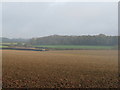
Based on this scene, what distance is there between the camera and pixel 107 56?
10.9 metres

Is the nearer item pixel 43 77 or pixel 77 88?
pixel 77 88

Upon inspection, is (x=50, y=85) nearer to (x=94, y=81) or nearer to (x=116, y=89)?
(x=94, y=81)

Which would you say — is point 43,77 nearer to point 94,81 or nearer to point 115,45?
point 94,81

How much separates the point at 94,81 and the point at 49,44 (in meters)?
6.18

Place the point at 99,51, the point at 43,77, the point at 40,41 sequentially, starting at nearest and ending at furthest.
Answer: the point at 43,77, the point at 40,41, the point at 99,51

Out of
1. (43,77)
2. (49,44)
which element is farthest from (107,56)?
(43,77)

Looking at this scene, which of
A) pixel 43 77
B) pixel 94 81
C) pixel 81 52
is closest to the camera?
pixel 94 81

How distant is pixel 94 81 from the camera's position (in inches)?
216

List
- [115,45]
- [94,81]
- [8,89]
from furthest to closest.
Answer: [115,45], [94,81], [8,89]

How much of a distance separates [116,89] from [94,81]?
96 centimetres

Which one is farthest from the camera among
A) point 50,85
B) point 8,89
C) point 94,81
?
point 94,81

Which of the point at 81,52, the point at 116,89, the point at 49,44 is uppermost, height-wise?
the point at 49,44

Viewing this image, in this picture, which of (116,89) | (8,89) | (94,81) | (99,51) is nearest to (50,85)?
(8,89)

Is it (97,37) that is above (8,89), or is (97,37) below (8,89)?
above
